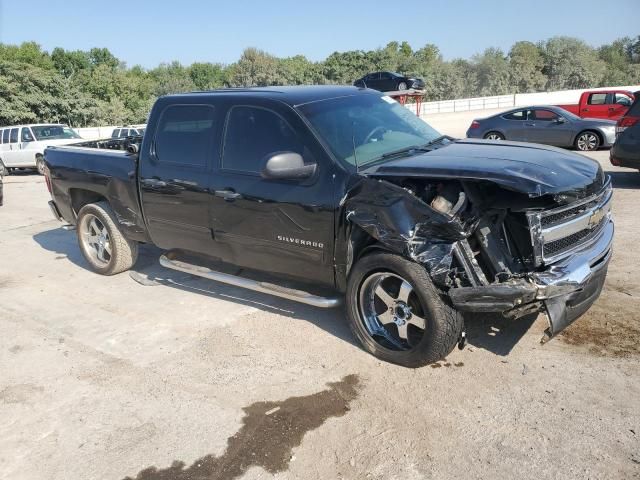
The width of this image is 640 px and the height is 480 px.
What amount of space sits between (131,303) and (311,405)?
108 inches

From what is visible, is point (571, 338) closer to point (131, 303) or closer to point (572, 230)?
point (572, 230)

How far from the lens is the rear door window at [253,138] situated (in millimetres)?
4328

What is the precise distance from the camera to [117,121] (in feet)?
153

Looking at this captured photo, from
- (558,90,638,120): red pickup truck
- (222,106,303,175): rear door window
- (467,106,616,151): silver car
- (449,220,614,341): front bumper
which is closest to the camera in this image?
(449,220,614,341): front bumper

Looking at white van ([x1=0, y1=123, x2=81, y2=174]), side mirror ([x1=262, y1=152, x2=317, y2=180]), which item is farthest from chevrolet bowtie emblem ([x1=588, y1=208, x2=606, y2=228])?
white van ([x1=0, y1=123, x2=81, y2=174])

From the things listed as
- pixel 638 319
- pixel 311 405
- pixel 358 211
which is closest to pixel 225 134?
pixel 358 211

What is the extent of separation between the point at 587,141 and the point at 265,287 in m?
13.5

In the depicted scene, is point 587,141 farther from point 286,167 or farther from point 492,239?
point 286,167

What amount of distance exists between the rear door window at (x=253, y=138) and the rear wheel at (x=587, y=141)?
13.2 meters

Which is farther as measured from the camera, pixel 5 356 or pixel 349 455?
pixel 5 356

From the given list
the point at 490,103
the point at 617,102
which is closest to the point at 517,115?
the point at 617,102

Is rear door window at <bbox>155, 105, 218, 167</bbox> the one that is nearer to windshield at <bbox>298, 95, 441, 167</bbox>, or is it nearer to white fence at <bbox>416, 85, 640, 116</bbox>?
windshield at <bbox>298, 95, 441, 167</bbox>

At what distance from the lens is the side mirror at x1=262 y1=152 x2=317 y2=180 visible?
390 centimetres

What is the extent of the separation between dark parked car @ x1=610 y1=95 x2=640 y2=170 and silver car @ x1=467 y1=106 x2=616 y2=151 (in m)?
5.32
